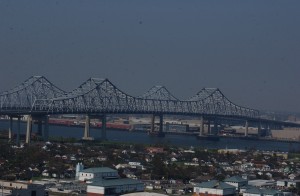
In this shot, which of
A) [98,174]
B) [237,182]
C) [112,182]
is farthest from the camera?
[98,174]

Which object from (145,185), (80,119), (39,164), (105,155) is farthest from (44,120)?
(80,119)

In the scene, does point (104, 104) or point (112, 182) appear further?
point (104, 104)

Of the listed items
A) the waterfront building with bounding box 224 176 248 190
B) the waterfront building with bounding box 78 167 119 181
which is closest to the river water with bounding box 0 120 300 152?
the waterfront building with bounding box 78 167 119 181

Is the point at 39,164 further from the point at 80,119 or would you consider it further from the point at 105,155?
the point at 80,119

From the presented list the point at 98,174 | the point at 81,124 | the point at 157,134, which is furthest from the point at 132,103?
the point at 98,174

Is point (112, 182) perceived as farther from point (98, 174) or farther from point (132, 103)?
point (132, 103)

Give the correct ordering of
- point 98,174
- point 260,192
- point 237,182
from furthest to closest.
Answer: point 98,174 < point 237,182 < point 260,192
